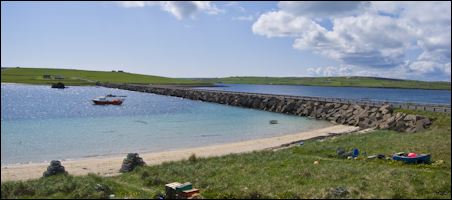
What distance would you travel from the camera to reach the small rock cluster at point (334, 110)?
43.6 metres

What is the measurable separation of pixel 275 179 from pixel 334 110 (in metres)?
48.7

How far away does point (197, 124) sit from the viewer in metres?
55.1

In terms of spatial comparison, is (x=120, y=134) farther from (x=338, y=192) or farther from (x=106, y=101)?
(x=106, y=101)

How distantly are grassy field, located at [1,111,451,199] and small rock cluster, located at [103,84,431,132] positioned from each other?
17827 millimetres

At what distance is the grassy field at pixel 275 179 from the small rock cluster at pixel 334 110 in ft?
58.5

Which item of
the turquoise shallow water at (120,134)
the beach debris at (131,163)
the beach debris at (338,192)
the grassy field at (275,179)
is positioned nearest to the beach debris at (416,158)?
the grassy field at (275,179)

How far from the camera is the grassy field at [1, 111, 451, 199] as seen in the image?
14.8 m

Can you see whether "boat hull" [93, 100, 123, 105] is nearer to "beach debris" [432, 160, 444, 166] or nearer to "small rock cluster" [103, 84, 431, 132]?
"small rock cluster" [103, 84, 431, 132]

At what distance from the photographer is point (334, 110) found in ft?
212

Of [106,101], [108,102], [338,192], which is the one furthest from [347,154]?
[106,101]

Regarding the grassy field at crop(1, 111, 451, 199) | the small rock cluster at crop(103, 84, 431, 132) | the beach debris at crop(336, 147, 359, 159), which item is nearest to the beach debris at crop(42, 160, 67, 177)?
the grassy field at crop(1, 111, 451, 199)

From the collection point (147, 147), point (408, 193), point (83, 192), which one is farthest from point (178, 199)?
point (147, 147)

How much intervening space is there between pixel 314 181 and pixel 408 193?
366 cm

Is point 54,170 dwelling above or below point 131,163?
above
